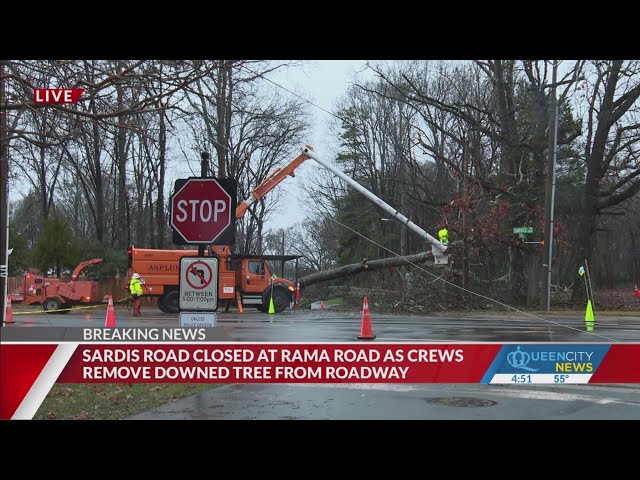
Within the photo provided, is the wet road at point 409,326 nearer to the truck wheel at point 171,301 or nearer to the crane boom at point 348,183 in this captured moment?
the truck wheel at point 171,301

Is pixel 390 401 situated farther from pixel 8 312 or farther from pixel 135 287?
pixel 135 287

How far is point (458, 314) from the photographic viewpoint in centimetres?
1566

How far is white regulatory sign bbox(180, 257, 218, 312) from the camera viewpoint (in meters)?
6.09

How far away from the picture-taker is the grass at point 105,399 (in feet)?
21.3

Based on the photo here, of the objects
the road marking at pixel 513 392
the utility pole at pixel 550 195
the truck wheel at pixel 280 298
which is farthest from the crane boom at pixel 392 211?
the truck wheel at pixel 280 298

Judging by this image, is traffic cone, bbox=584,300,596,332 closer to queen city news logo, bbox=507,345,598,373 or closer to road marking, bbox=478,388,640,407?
road marking, bbox=478,388,640,407

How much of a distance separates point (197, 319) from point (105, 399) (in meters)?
2.05

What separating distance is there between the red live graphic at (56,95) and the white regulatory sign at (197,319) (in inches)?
87.2

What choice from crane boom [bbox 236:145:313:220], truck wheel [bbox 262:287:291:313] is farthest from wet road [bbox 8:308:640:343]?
crane boom [bbox 236:145:313:220]

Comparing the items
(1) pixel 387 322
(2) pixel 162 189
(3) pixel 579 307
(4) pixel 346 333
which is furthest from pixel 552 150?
(2) pixel 162 189

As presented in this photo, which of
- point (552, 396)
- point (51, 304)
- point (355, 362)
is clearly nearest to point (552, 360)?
point (355, 362)

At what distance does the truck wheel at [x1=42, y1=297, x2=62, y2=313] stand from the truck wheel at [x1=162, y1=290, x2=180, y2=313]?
58.0 inches
